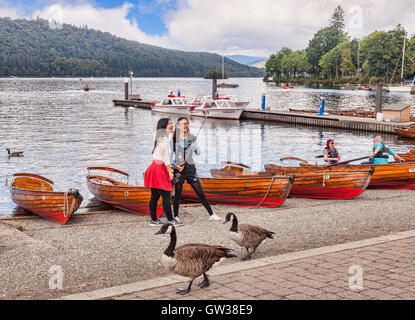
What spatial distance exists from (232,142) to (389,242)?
29.4 metres

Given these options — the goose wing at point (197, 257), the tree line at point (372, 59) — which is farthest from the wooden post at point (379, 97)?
the tree line at point (372, 59)

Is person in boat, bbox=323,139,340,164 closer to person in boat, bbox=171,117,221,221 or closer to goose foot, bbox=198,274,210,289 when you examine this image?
person in boat, bbox=171,117,221,221

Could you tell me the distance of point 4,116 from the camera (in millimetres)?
56438

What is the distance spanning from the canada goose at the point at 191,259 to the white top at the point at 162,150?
127 inches

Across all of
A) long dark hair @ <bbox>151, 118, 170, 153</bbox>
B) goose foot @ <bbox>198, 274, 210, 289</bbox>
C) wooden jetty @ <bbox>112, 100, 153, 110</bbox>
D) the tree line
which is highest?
the tree line

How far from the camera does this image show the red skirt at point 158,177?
9.51 meters

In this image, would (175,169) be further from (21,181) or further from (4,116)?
(4,116)

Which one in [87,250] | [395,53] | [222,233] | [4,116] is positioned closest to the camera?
[87,250]

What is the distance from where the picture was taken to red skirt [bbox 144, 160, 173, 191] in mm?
9508

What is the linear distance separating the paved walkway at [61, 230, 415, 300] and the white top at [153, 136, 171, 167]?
9.94ft

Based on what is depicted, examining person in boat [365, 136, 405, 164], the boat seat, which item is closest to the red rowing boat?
person in boat [365, 136, 405, 164]

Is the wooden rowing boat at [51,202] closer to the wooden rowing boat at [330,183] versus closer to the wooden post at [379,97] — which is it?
the wooden rowing boat at [330,183]

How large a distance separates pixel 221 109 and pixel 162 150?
44.1m
